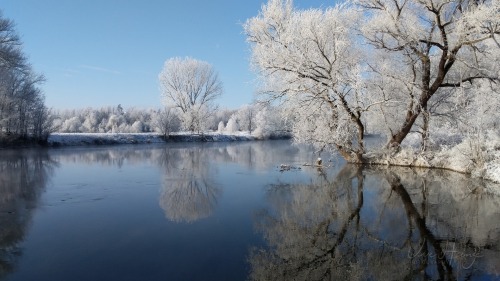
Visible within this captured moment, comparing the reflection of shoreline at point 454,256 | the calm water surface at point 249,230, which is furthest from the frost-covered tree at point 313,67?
the reflection of shoreline at point 454,256

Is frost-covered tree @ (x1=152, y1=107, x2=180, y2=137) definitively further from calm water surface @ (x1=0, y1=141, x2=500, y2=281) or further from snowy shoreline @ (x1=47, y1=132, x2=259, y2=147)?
calm water surface @ (x1=0, y1=141, x2=500, y2=281)

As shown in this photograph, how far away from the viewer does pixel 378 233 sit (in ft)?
22.0

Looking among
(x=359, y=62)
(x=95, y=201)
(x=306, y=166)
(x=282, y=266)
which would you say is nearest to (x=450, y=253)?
(x=282, y=266)

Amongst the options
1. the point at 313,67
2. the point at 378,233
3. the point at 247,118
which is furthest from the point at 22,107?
the point at 247,118

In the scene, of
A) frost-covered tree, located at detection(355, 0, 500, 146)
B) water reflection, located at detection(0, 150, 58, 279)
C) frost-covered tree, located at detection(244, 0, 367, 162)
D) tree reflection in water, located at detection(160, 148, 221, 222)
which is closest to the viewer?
water reflection, located at detection(0, 150, 58, 279)

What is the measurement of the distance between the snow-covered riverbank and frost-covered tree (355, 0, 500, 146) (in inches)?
1272

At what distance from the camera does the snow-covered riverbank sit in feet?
123

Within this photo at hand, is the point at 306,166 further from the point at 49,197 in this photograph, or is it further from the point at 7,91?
the point at 7,91

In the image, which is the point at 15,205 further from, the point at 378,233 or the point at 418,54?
the point at 418,54

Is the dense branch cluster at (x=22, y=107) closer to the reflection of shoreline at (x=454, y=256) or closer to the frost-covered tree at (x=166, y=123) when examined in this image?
the frost-covered tree at (x=166, y=123)

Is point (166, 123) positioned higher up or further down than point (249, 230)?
higher up

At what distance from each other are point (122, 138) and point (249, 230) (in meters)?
39.9

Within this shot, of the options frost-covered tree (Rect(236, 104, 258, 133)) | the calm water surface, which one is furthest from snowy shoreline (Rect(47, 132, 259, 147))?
the calm water surface

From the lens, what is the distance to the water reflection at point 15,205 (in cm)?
549
